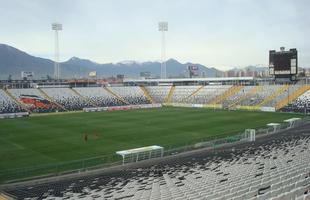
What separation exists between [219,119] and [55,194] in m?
42.4

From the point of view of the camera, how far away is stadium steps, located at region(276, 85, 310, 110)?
7331cm

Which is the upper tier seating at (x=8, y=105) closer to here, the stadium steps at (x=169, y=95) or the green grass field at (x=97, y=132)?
the green grass field at (x=97, y=132)

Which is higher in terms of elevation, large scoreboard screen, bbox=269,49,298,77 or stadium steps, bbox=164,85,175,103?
large scoreboard screen, bbox=269,49,298,77

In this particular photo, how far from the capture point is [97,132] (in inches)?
1881

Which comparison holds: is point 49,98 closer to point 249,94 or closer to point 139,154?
point 249,94

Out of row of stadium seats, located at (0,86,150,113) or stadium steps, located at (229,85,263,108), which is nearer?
row of stadium seats, located at (0,86,150,113)

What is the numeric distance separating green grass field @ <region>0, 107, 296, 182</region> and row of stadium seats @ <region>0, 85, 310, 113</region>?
11.5m

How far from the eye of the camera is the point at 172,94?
98.7 metres

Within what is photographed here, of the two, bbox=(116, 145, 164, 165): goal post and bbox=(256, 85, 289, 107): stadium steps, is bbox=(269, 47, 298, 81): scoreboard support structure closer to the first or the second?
bbox=(256, 85, 289, 107): stadium steps

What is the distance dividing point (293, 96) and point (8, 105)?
191 ft

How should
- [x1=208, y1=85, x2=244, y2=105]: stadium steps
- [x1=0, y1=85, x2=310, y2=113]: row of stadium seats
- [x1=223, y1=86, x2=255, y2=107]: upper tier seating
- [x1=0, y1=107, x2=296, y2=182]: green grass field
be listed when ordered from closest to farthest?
[x1=0, y1=107, x2=296, y2=182]: green grass field
[x1=0, y1=85, x2=310, y2=113]: row of stadium seats
[x1=223, y1=86, x2=255, y2=107]: upper tier seating
[x1=208, y1=85, x2=244, y2=105]: stadium steps

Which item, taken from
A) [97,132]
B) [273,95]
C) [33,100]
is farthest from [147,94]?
[97,132]

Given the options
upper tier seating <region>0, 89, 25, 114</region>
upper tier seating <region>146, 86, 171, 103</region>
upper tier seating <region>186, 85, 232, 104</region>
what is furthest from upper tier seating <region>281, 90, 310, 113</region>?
upper tier seating <region>0, 89, 25, 114</region>

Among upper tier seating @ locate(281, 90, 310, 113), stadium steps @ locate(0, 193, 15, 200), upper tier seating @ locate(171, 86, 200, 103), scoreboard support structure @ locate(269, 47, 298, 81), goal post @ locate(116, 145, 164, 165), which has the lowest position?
stadium steps @ locate(0, 193, 15, 200)
